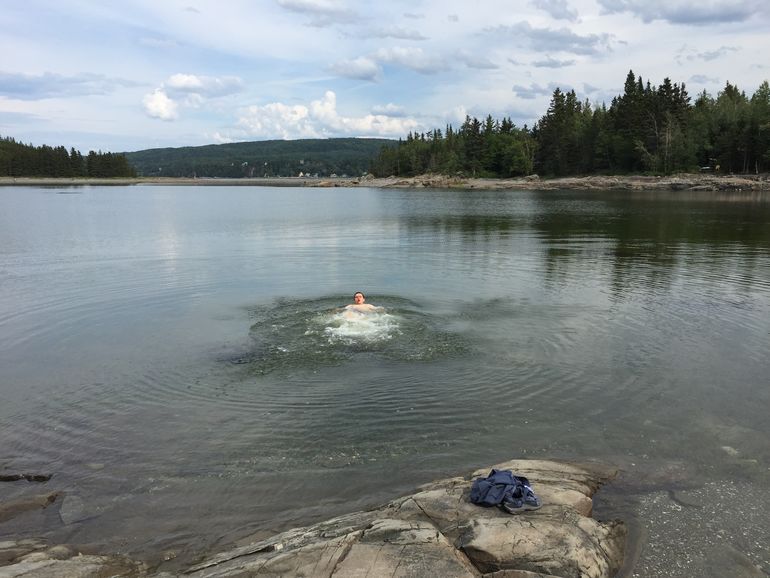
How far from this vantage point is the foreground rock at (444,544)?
6.99 metres

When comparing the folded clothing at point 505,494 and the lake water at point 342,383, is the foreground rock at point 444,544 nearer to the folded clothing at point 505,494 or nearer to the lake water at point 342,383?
the folded clothing at point 505,494

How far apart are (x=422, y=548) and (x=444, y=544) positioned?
0.34 m

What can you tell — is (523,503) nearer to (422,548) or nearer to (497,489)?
(497,489)

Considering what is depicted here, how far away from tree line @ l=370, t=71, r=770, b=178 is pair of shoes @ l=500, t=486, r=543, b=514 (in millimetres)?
122259

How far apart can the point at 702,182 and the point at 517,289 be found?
10231cm

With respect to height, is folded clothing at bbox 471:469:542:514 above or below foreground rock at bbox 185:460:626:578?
above

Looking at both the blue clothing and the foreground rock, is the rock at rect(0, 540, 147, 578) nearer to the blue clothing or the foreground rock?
the foreground rock

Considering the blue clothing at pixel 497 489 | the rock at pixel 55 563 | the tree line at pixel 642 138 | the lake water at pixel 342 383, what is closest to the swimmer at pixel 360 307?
the lake water at pixel 342 383

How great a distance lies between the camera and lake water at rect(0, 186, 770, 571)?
10.0 m

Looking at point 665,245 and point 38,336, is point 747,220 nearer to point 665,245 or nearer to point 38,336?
point 665,245

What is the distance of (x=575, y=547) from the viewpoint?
7500mm

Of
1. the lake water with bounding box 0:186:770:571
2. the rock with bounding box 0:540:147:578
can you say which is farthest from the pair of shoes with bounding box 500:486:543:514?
the rock with bounding box 0:540:147:578

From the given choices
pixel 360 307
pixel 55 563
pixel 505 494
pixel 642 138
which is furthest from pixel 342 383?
pixel 642 138

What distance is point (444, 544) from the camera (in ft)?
24.2
